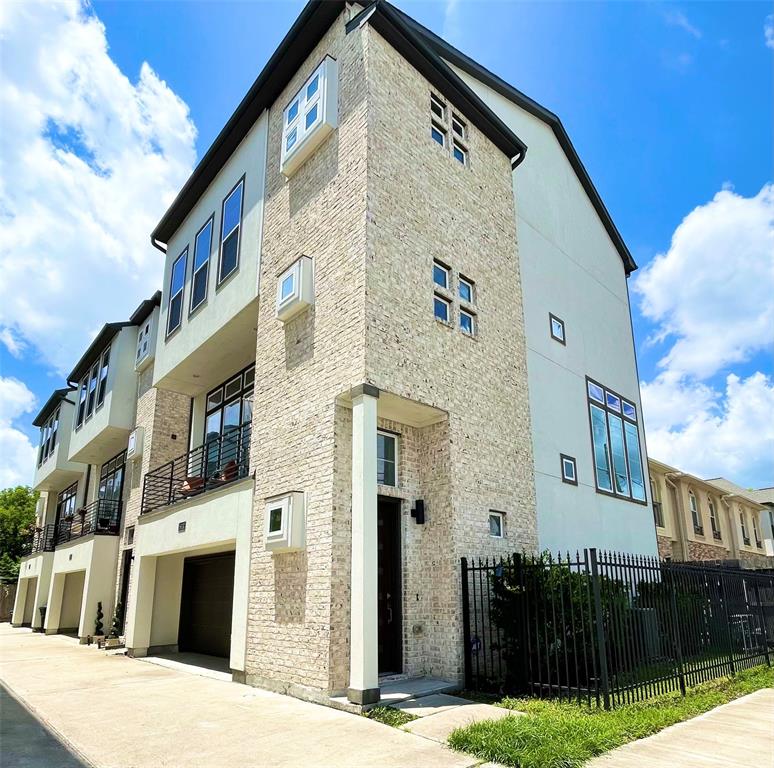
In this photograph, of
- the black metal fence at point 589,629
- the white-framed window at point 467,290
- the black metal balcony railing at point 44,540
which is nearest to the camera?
the black metal fence at point 589,629

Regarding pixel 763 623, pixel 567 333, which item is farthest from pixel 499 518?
pixel 567 333

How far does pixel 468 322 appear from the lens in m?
11.2

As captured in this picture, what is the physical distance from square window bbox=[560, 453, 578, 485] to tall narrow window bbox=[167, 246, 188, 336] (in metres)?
9.92

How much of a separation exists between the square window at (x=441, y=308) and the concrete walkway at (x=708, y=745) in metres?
6.55

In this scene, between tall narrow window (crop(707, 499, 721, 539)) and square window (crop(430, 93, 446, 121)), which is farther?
tall narrow window (crop(707, 499, 721, 539))

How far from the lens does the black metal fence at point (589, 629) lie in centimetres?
783

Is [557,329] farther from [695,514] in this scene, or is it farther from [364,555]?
[695,514]

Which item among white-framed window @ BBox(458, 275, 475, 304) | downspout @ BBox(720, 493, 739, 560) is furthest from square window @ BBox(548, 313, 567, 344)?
downspout @ BBox(720, 493, 739, 560)

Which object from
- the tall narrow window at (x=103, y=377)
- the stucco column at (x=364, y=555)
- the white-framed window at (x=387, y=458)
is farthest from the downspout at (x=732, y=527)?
the tall narrow window at (x=103, y=377)

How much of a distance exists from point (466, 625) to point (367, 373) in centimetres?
406

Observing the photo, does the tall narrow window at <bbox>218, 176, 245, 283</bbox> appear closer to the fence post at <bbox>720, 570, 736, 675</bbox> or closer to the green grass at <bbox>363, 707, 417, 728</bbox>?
the green grass at <bbox>363, 707, 417, 728</bbox>

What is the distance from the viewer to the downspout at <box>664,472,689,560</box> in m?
25.5

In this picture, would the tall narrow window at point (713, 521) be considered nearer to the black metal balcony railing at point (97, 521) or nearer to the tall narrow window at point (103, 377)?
the black metal balcony railing at point (97, 521)

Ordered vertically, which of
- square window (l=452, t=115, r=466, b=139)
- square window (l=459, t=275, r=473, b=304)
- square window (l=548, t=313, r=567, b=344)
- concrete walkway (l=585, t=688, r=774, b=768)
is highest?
square window (l=452, t=115, r=466, b=139)
